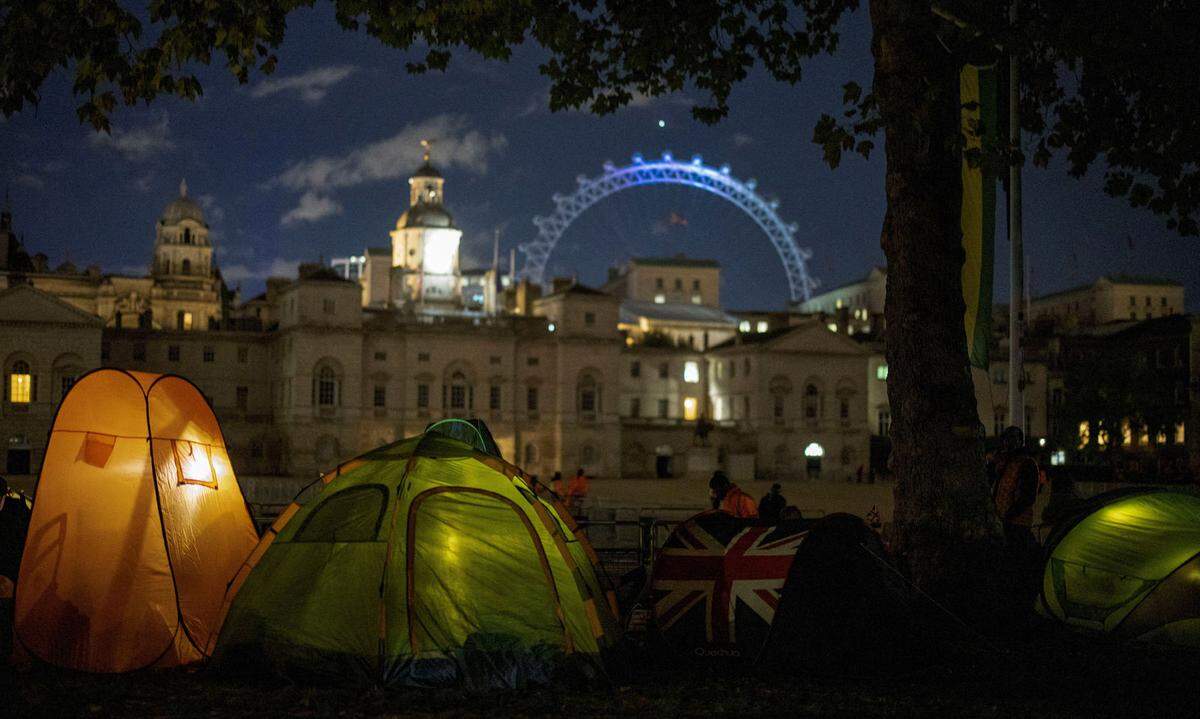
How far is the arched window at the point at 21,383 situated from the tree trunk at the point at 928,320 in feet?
185

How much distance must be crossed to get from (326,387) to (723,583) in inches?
2212

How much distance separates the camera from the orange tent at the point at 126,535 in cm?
1092

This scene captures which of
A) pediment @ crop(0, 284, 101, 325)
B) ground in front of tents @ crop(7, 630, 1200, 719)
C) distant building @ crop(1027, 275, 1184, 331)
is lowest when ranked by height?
ground in front of tents @ crop(7, 630, 1200, 719)

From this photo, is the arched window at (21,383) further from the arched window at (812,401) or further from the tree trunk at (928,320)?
the tree trunk at (928,320)

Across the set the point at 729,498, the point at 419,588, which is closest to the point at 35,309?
the point at 729,498

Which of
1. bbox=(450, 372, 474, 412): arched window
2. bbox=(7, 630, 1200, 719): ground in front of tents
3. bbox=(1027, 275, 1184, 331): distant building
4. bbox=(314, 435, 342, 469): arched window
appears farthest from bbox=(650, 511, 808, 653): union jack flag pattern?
bbox=(1027, 275, 1184, 331): distant building

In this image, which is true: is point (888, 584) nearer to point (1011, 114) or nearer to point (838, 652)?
point (838, 652)

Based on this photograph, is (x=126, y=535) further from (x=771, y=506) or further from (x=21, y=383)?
(x=21, y=383)

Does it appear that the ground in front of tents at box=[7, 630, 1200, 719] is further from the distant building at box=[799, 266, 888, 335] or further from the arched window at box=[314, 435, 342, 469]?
the distant building at box=[799, 266, 888, 335]

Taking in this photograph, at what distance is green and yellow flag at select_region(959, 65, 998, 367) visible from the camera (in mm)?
13508

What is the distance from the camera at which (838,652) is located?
10344 mm

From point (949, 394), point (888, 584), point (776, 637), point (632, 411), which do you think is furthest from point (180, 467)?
point (632, 411)

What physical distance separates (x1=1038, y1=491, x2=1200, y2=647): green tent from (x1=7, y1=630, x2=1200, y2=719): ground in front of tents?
846mm

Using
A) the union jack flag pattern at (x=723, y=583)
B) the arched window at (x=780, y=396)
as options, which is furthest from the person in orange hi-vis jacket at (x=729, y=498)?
the arched window at (x=780, y=396)
